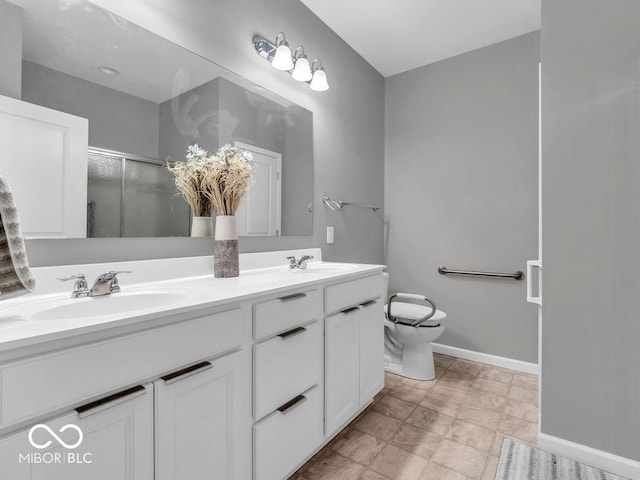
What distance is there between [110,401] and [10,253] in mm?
396

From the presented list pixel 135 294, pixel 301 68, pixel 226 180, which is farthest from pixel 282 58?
pixel 135 294

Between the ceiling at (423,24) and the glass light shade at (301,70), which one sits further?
the ceiling at (423,24)

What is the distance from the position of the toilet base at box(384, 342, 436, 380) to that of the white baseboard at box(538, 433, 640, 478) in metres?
0.80

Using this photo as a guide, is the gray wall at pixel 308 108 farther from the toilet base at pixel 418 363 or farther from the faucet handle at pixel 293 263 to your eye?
the toilet base at pixel 418 363

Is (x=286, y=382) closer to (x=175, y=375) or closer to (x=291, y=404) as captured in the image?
(x=291, y=404)

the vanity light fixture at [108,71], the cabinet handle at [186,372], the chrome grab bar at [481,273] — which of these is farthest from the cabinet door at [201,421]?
the chrome grab bar at [481,273]

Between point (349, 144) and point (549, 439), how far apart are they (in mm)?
2159

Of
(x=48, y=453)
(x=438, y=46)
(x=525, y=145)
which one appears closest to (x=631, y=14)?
(x=525, y=145)

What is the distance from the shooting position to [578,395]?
142 centimetres

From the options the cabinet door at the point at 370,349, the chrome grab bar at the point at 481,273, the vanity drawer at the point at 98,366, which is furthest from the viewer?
the chrome grab bar at the point at 481,273

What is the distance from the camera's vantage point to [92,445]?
2.25ft

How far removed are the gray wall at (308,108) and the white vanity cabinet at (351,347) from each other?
583mm

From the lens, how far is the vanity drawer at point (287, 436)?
1.08 meters

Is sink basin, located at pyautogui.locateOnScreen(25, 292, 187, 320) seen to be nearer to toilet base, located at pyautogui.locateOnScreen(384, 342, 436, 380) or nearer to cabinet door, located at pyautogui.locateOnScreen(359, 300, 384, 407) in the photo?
cabinet door, located at pyautogui.locateOnScreen(359, 300, 384, 407)
